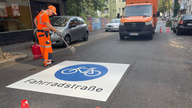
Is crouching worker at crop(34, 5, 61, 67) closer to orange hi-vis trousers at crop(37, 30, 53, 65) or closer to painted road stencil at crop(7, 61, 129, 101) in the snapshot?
orange hi-vis trousers at crop(37, 30, 53, 65)

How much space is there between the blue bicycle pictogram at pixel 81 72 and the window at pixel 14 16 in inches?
328

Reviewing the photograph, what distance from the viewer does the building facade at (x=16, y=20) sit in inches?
429

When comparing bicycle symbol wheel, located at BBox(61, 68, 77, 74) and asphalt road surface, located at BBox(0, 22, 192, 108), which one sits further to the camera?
bicycle symbol wheel, located at BBox(61, 68, 77, 74)

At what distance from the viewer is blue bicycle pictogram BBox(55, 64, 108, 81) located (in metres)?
4.35

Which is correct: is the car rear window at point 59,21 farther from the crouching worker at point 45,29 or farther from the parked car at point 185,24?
the parked car at point 185,24

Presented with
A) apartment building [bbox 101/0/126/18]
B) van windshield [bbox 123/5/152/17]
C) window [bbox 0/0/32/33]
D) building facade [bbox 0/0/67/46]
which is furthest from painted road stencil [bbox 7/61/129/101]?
apartment building [bbox 101/0/126/18]

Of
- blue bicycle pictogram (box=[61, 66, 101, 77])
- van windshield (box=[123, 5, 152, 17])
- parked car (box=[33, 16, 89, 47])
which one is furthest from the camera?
van windshield (box=[123, 5, 152, 17])

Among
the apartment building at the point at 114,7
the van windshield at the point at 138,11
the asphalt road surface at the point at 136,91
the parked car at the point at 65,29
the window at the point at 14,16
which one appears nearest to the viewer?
the asphalt road surface at the point at 136,91

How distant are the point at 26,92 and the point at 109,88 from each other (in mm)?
1962

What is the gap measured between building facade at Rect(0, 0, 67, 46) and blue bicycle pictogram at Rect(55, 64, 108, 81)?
7781mm

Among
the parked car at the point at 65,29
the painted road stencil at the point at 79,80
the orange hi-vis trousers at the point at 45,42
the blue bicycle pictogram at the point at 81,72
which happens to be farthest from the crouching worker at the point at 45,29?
the parked car at the point at 65,29

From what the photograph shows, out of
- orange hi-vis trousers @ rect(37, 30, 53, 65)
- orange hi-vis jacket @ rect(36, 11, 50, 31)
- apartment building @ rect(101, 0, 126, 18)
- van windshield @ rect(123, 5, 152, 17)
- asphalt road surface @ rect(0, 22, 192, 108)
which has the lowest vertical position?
asphalt road surface @ rect(0, 22, 192, 108)

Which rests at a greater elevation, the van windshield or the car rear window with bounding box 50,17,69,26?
the van windshield

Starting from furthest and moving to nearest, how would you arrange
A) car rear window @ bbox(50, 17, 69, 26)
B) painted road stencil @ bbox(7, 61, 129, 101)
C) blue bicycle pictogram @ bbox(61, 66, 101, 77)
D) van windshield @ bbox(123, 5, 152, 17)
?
van windshield @ bbox(123, 5, 152, 17), car rear window @ bbox(50, 17, 69, 26), blue bicycle pictogram @ bbox(61, 66, 101, 77), painted road stencil @ bbox(7, 61, 129, 101)
